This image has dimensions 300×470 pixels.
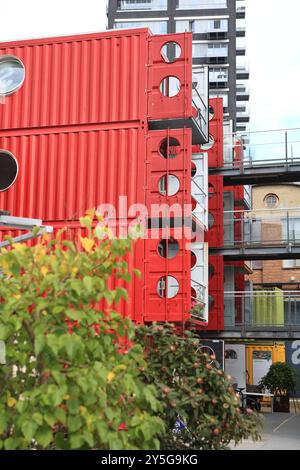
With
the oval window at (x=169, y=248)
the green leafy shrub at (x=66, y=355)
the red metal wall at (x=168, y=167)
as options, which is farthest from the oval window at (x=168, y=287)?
the green leafy shrub at (x=66, y=355)

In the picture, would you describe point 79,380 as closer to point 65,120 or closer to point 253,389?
point 65,120

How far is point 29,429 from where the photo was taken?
4.45m

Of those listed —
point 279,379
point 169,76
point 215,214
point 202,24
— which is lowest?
point 279,379

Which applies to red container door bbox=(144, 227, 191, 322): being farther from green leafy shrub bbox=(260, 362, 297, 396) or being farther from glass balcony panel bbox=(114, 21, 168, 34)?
glass balcony panel bbox=(114, 21, 168, 34)

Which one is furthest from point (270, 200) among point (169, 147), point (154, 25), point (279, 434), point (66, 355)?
point (66, 355)

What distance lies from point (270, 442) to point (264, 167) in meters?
8.59

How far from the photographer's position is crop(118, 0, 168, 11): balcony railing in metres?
64.2

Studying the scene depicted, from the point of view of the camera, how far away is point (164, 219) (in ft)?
49.7

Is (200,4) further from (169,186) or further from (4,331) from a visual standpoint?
(4,331)

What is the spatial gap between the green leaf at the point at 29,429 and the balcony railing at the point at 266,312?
16.4m

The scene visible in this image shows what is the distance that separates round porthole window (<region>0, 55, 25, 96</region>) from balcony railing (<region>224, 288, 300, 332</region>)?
9210 mm

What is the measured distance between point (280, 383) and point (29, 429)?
2238 centimetres

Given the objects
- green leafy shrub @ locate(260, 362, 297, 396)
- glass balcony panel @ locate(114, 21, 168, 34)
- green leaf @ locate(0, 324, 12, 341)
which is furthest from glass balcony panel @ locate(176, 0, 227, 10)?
green leaf @ locate(0, 324, 12, 341)
